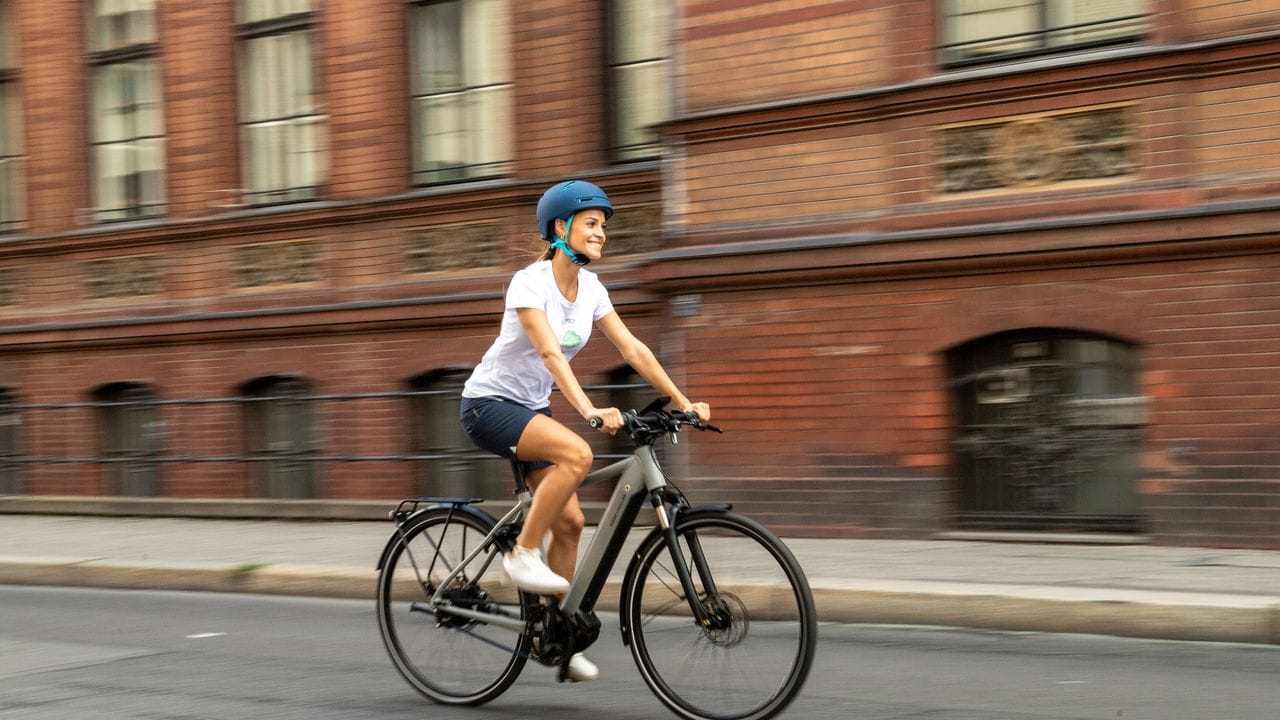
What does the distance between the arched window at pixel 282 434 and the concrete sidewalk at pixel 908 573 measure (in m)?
1.12

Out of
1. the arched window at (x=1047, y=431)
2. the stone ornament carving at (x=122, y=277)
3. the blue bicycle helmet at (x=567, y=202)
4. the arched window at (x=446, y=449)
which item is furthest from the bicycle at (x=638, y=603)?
the stone ornament carving at (x=122, y=277)

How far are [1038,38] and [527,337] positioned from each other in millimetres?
5268

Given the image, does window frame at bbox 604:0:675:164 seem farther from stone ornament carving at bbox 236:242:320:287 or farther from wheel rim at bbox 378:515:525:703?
wheel rim at bbox 378:515:525:703

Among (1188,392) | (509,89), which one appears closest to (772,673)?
(1188,392)

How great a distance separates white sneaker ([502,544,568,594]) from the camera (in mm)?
5398

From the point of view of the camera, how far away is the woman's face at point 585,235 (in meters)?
5.27

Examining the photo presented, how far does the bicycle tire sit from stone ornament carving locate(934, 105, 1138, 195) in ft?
15.7

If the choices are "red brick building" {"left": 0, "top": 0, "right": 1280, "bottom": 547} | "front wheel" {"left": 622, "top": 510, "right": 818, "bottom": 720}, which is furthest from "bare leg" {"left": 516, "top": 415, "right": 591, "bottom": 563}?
"red brick building" {"left": 0, "top": 0, "right": 1280, "bottom": 547}

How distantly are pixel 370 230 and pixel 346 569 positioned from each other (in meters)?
4.66

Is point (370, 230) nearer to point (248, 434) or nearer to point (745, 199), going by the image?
point (248, 434)

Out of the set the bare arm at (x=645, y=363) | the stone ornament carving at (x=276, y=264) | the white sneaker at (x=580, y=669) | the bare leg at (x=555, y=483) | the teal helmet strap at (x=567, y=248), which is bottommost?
the white sneaker at (x=580, y=669)

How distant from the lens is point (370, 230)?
13258 millimetres

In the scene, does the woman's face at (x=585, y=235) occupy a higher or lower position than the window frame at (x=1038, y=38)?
lower

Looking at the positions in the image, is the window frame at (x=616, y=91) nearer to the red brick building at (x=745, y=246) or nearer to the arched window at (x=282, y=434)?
the red brick building at (x=745, y=246)
